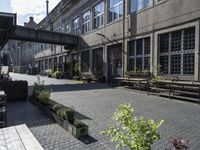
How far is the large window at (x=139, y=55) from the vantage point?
1860cm

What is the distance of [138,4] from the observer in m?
19.9

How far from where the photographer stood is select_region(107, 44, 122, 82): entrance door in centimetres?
2280

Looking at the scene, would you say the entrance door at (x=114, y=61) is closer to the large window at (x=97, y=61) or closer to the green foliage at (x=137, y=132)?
the large window at (x=97, y=61)

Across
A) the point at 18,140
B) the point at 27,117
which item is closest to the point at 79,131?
the point at 18,140

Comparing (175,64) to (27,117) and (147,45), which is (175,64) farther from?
(27,117)

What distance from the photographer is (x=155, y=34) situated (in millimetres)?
17344

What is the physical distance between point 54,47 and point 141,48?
2566 centimetres

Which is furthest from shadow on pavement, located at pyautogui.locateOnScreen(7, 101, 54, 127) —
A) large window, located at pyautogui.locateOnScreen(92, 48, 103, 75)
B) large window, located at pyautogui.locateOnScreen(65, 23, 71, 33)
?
large window, located at pyautogui.locateOnScreen(65, 23, 71, 33)

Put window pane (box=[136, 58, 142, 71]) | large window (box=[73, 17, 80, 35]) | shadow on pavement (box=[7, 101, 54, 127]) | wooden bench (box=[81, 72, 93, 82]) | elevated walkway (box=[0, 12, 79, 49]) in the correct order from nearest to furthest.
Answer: shadow on pavement (box=[7, 101, 54, 127]) < window pane (box=[136, 58, 142, 71]) < wooden bench (box=[81, 72, 93, 82]) < elevated walkway (box=[0, 12, 79, 49]) < large window (box=[73, 17, 80, 35])

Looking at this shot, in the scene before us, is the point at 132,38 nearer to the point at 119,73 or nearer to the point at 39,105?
the point at 119,73

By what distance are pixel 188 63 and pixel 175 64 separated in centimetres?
114

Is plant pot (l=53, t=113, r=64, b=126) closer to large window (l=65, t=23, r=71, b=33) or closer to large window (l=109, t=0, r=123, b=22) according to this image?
large window (l=109, t=0, r=123, b=22)

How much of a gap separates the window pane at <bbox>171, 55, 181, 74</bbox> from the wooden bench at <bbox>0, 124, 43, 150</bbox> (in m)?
12.8

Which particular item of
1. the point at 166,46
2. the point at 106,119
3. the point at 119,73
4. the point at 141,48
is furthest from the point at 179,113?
the point at 119,73
